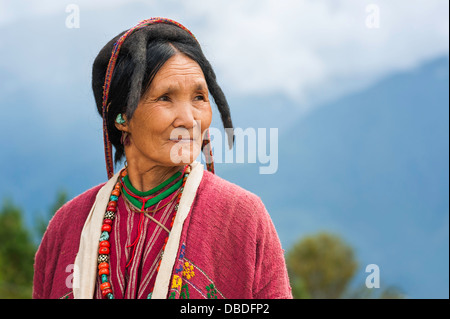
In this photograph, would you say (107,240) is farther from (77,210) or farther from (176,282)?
(176,282)

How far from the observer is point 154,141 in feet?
8.64

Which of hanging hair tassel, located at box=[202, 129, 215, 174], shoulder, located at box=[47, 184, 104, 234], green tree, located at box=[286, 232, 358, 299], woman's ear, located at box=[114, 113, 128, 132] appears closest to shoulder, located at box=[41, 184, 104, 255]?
shoulder, located at box=[47, 184, 104, 234]

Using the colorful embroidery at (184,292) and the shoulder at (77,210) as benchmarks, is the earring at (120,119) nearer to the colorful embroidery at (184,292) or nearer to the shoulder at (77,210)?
the shoulder at (77,210)

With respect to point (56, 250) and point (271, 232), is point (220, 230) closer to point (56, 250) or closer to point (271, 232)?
point (271, 232)

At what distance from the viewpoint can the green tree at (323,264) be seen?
131ft

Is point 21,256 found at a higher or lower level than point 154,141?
higher

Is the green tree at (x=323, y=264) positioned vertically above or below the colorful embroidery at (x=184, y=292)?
above

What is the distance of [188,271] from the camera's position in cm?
259

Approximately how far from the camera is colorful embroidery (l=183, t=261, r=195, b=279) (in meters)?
2.59

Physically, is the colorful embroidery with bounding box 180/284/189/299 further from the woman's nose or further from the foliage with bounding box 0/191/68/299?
the foliage with bounding box 0/191/68/299

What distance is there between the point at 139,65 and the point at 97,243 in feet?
3.09

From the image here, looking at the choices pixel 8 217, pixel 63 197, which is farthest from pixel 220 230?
pixel 8 217

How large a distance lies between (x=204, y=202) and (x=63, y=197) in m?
30.9

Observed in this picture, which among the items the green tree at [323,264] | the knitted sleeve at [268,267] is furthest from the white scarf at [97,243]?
the green tree at [323,264]
